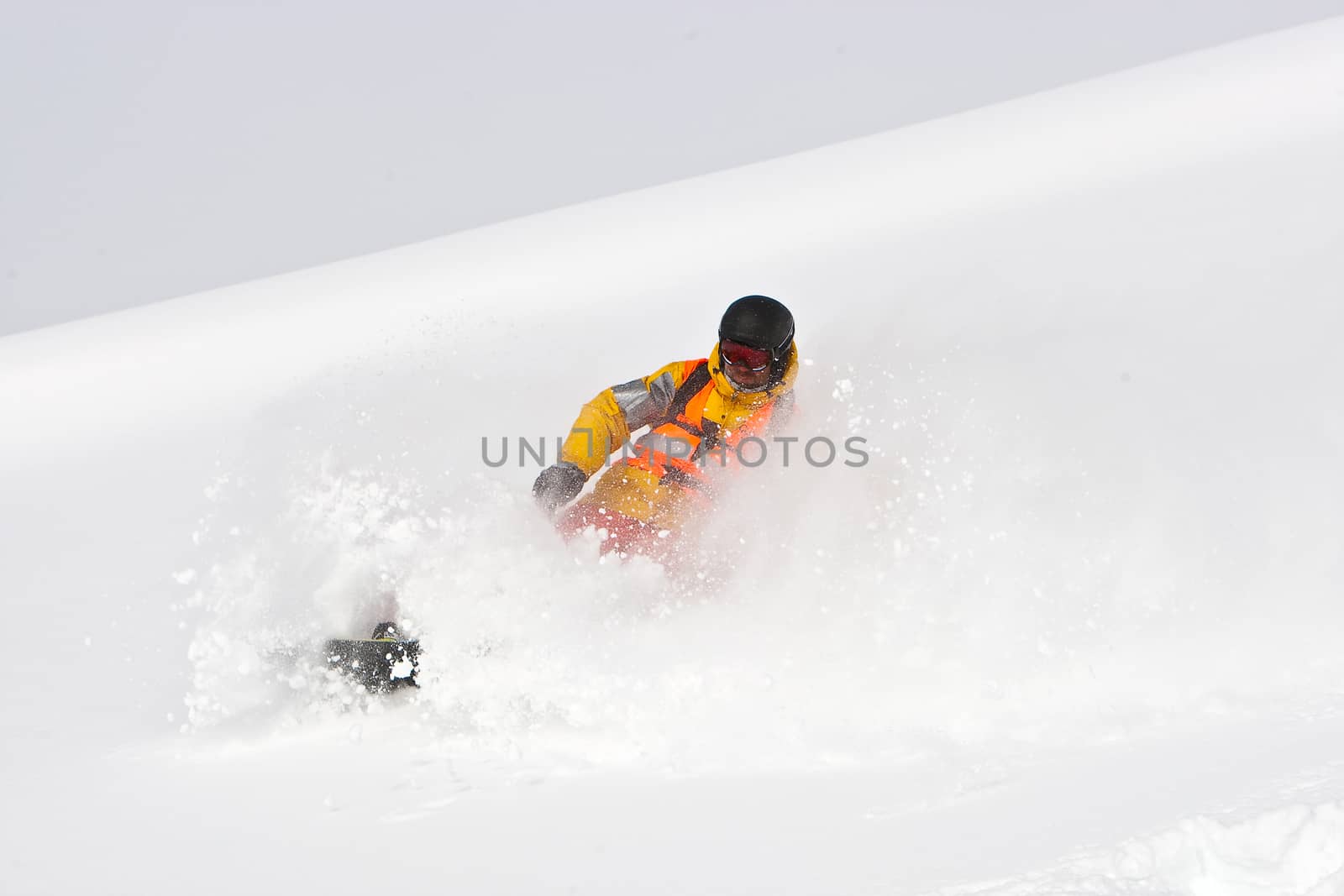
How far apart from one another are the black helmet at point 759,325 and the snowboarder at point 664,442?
0.03 metres

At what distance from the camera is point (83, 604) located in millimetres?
3852

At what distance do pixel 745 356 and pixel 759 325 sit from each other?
113 millimetres

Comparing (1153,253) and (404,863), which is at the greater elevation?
(1153,253)

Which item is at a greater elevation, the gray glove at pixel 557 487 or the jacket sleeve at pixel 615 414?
the jacket sleeve at pixel 615 414

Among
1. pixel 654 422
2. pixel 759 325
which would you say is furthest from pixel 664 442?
pixel 759 325

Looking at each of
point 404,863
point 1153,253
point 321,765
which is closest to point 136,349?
point 321,765

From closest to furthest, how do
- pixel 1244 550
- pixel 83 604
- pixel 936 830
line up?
pixel 936 830 → pixel 1244 550 → pixel 83 604

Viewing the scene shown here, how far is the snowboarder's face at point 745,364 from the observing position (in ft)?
9.17

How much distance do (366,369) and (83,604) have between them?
208 centimetres

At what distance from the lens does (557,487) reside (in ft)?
9.92

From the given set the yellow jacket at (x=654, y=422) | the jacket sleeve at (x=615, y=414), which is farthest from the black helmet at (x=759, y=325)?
the jacket sleeve at (x=615, y=414)

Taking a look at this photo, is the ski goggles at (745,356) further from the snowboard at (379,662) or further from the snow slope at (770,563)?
the snowboard at (379,662)

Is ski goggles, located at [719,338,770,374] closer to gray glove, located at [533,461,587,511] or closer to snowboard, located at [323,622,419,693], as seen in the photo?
gray glove, located at [533,461,587,511]

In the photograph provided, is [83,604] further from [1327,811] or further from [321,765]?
[1327,811]
